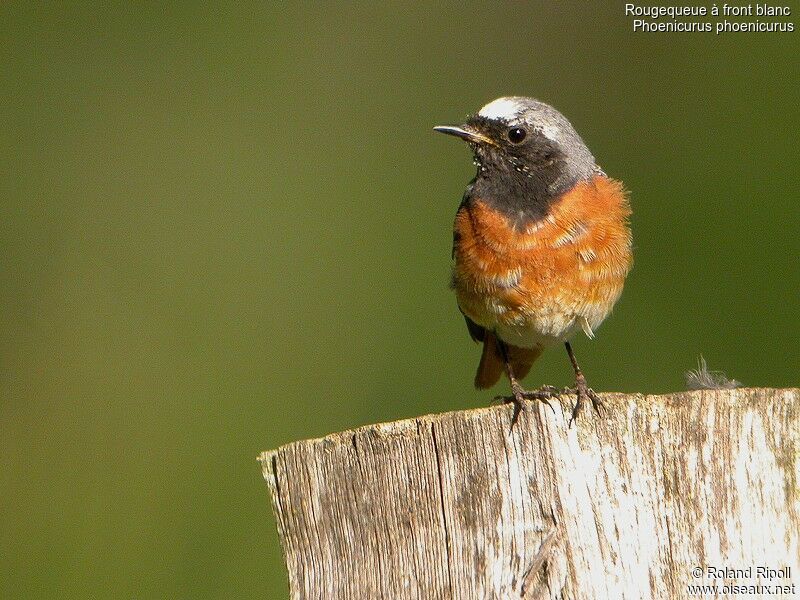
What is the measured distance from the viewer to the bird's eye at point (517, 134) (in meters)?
5.69

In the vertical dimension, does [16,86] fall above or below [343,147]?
above

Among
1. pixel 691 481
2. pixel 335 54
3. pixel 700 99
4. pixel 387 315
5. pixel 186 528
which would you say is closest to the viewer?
pixel 691 481

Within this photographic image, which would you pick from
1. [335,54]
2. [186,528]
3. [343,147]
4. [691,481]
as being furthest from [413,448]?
[335,54]

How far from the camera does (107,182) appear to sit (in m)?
10.2

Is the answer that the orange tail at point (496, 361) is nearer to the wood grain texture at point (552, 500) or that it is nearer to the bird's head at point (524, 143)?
the bird's head at point (524, 143)

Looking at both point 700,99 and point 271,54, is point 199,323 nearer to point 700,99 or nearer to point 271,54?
point 271,54

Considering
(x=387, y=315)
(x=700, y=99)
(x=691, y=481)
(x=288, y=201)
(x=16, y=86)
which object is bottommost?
(x=691, y=481)

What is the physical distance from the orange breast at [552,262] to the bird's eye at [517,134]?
0.37 meters

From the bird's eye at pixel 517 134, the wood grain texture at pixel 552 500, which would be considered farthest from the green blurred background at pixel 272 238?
the wood grain texture at pixel 552 500

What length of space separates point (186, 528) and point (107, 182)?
380cm

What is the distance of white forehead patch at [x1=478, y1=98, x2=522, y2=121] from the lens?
18.7 ft

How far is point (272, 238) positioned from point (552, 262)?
4.75m

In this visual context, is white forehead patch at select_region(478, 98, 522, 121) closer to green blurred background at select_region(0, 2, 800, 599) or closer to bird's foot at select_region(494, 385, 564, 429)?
bird's foot at select_region(494, 385, 564, 429)

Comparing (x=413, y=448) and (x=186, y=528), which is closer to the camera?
(x=413, y=448)
